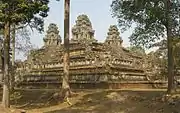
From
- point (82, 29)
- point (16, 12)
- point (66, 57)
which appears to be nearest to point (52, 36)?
point (82, 29)

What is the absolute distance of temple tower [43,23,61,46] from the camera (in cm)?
6247

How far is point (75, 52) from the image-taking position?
43.0m

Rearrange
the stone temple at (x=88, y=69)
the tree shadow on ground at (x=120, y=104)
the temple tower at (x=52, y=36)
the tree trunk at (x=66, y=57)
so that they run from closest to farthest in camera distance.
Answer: the tree shadow on ground at (x=120, y=104), the tree trunk at (x=66, y=57), the stone temple at (x=88, y=69), the temple tower at (x=52, y=36)

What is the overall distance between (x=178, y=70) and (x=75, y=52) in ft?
43.6

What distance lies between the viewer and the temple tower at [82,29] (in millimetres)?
54812

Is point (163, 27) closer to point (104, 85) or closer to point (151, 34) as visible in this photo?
point (151, 34)

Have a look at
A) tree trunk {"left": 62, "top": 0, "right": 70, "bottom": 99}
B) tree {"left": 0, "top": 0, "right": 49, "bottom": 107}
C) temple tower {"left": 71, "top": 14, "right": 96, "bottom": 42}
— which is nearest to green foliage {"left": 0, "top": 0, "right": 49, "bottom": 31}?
tree {"left": 0, "top": 0, "right": 49, "bottom": 107}

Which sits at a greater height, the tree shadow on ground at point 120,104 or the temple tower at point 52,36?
the temple tower at point 52,36

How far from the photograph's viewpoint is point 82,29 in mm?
55375

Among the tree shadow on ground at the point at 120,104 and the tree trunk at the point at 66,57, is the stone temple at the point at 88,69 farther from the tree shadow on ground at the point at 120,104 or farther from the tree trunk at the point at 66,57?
the tree shadow on ground at the point at 120,104

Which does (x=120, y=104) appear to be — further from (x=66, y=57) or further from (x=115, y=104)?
(x=66, y=57)

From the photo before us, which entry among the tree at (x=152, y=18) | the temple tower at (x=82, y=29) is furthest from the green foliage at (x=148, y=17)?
the temple tower at (x=82, y=29)

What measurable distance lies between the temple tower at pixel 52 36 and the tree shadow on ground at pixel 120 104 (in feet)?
132

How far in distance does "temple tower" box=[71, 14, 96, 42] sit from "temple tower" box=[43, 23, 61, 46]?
22.5 ft
